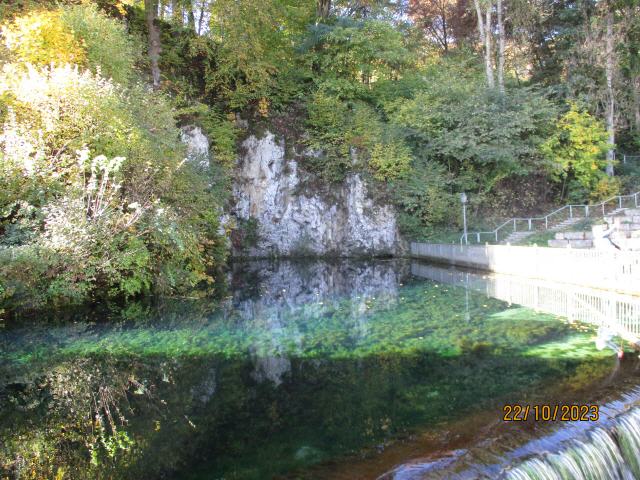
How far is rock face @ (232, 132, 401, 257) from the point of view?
27.1 m

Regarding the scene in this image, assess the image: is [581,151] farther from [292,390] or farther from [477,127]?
[292,390]

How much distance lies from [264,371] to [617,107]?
2827cm

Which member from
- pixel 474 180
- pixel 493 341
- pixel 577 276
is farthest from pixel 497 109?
pixel 493 341

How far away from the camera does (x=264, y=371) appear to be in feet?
24.3

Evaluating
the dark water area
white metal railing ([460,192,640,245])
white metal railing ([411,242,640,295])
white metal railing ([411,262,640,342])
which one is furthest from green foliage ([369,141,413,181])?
the dark water area

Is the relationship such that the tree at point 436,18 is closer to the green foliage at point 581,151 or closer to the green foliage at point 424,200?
the green foliage at point 581,151

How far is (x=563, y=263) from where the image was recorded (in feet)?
43.5

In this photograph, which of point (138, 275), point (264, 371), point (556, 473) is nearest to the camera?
point (556, 473)

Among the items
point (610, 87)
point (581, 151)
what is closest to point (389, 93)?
point (581, 151)

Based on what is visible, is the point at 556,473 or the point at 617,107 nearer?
the point at 556,473

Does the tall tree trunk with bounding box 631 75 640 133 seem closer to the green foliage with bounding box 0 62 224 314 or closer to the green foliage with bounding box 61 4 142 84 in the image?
the green foliage with bounding box 0 62 224 314

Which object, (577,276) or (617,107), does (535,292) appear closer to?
(577,276)
